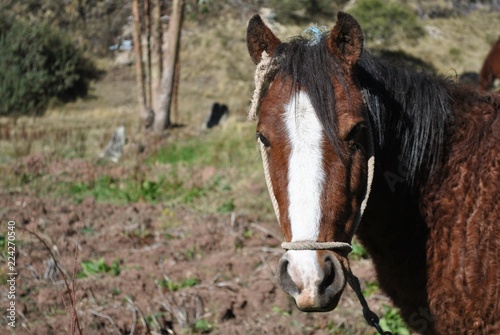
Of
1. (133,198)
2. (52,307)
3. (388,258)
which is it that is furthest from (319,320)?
(133,198)

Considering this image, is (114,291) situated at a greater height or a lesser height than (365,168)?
lesser

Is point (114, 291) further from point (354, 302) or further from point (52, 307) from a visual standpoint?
point (354, 302)

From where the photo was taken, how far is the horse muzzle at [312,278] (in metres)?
2.13

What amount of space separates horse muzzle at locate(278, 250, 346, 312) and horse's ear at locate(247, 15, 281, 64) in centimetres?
108

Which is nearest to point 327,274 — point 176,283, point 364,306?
point 364,306

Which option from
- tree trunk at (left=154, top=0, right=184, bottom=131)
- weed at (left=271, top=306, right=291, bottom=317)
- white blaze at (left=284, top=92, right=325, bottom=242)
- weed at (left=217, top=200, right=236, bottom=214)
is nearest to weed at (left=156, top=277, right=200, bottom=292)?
weed at (left=271, top=306, right=291, bottom=317)

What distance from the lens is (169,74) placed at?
1412 cm

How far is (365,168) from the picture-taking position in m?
2.48

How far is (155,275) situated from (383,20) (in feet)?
82.0

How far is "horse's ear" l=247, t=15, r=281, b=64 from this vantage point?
2.68m

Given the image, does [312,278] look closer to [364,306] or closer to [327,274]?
[327,274]

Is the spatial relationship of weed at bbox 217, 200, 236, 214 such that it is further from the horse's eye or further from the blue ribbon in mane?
the horse's eye

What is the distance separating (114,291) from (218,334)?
1.18 meters

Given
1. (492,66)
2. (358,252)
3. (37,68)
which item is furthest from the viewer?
(37,68)
